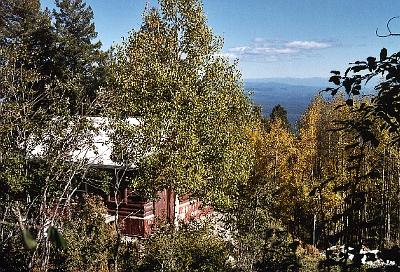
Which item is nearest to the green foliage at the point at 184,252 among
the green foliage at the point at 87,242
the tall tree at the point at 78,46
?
the green foliage at the point at 87,242

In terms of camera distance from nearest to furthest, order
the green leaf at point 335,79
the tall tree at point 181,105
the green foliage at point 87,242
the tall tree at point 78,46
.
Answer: the green leaf at point 335,79 < the green foliage at point 87,242 < the tall tree at point 181,105 < the tall tree at point 78,46

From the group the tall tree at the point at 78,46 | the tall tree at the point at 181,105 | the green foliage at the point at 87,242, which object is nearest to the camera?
the green foliage at the point at 87,242

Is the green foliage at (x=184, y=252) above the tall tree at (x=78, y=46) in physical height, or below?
below

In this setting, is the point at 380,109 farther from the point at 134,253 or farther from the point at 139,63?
the point at 139,63

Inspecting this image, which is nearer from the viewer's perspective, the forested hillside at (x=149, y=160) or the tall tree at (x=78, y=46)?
the forested hillside at (x=149, y=160)

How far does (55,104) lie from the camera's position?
13.7m

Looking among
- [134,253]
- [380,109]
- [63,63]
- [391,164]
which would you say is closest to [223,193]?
[134,253]

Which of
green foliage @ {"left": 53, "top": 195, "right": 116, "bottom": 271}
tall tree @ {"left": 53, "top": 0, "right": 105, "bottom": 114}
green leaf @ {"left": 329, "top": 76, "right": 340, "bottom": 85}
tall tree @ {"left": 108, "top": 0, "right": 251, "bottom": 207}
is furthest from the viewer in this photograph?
tall tree @ {"left": 53, "top": 0, "right": 105, "bottom": 114}

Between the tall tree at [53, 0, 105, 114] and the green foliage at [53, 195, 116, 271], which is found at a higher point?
the tall tree at [53, 0, 105, 114]

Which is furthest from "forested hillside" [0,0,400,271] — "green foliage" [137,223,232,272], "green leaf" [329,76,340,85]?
"green leaf" [329,76,340,85]

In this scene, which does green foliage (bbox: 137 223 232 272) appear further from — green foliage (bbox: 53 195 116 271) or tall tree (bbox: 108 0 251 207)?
tall tree (bbox: 108 0 251 207)

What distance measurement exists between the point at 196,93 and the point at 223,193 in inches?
147

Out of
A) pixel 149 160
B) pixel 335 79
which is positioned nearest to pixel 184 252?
pixel 149 160

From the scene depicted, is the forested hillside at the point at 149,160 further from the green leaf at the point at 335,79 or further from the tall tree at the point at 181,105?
the green leaf at the point at 335,79
